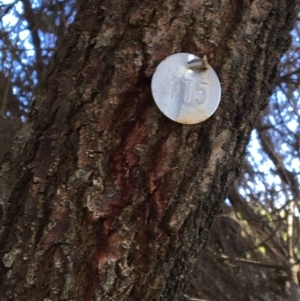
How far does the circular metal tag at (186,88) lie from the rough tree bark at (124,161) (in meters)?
0.02

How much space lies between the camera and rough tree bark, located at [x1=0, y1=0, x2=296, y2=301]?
0.78m

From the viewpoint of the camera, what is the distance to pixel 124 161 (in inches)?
31.5

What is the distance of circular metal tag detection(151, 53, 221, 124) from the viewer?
81cm

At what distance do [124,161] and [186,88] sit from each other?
154 millimetres

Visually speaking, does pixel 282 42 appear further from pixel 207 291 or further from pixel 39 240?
pixel 207 291

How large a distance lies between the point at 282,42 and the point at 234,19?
0.13 metres

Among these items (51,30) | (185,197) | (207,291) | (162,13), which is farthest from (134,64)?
(207,291)

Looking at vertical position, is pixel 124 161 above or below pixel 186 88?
below

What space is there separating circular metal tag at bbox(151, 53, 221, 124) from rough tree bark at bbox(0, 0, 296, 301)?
0.06 feet

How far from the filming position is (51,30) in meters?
2.28

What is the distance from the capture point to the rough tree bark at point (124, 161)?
Result: 0.78 meters

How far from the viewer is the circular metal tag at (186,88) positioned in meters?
0.81

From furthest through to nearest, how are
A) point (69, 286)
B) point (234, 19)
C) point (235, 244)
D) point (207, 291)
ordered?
point (235, 244) < point (207, 291) < point (234, 19) < point (69, 286)

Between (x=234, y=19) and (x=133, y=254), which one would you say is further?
(x=234, y=19)
